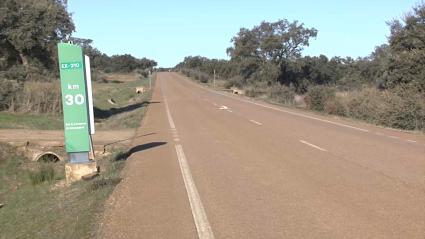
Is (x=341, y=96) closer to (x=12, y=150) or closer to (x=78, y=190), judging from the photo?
(x=12, y=150)

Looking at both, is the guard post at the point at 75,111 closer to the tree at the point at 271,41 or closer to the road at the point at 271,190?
the road at the point at 271,190

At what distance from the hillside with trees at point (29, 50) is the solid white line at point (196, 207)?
20.5 m

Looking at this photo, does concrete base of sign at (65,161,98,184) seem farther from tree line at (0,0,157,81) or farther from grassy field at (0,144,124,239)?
tree line at (0,0,157,81)

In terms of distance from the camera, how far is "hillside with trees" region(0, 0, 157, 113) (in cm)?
3066

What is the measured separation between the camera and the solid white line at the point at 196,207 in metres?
6.94

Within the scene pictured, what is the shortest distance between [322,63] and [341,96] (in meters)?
81.3

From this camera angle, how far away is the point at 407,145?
53.6 feet

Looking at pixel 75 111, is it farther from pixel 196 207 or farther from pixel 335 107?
pixel 335 107

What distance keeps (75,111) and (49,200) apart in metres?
1.97

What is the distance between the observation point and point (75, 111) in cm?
1150

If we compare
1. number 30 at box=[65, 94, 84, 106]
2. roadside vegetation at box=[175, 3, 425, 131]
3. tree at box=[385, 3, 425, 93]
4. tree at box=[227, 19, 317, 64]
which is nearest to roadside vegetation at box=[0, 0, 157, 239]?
number 30 at box=[65, 94, 84, 106]

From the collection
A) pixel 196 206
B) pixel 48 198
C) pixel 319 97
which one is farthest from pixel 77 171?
pixel 319 97

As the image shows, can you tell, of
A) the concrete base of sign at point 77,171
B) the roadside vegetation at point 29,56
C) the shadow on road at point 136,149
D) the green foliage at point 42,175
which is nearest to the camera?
the concrete base of sign at point 77,171

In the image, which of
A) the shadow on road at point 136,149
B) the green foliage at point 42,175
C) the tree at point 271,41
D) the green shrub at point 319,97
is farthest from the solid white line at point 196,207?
the tree at point 271,41
